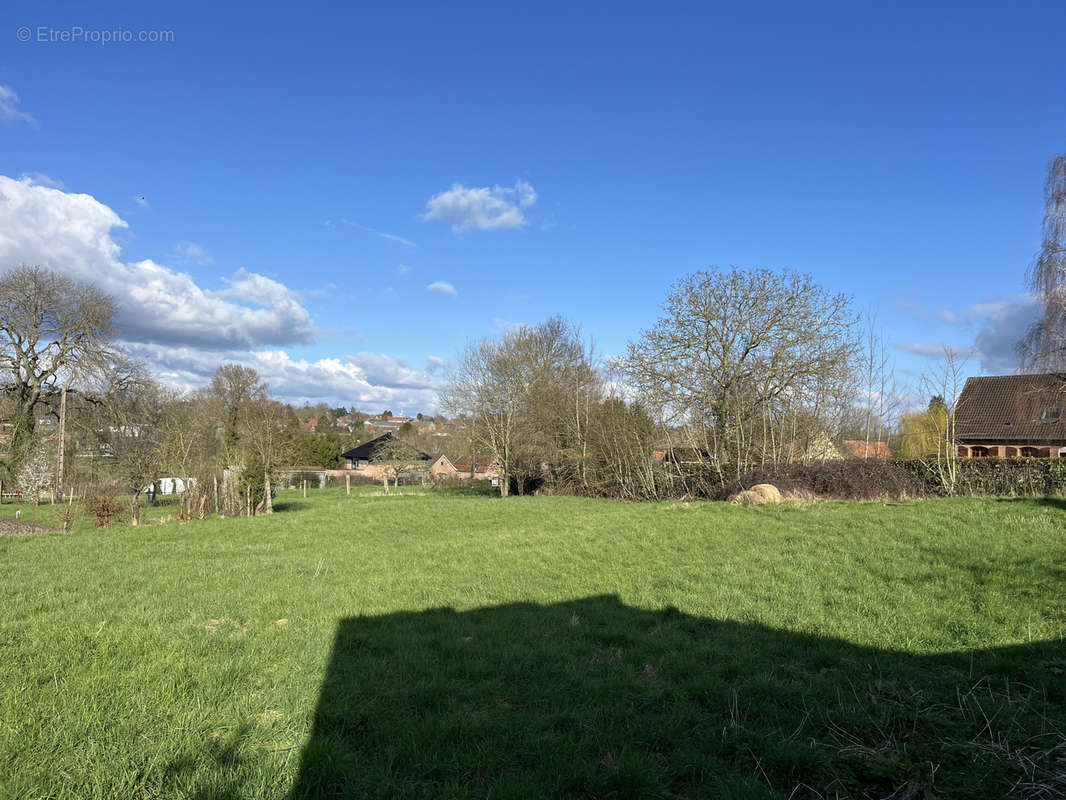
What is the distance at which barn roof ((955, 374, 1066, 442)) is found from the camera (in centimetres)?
2872

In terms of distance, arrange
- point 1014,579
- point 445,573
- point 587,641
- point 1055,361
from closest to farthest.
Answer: point 587,641 < point 1014,579 < point 445,573 < point 1055,361

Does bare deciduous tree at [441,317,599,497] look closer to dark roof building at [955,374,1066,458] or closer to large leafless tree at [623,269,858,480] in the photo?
large leafless tree at [623,269,858,480]

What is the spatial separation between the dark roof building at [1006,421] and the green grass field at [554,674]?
26.1 meters

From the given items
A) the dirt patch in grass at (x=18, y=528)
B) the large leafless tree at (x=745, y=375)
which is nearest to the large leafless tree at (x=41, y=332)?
the dirt patch in grass at (x=18, y=528)

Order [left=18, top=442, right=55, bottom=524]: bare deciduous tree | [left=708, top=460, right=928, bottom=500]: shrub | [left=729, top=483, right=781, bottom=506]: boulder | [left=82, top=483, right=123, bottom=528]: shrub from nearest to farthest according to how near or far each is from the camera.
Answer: [left=729, top=483, right=781, bottom=506]: boulder
[left=708, top=460, right=928, bottom=500]: shrub
[left=82, top=483, right=123, bottom=528]: shrub
[left=18, top=442, right=55, bottom=524]: bare deciduous tree

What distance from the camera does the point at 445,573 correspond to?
8.46 m

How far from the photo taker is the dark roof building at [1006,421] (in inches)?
1139

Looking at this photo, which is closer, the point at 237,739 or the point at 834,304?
the point at 237,739

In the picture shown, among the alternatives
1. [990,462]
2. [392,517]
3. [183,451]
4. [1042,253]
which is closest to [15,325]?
[183,451]

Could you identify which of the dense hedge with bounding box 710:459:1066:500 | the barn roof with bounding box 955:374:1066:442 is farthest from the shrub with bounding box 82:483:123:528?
the barn roof with bounding box 955:374:1066:442

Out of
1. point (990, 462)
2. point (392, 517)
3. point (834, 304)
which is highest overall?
point (834, 304)

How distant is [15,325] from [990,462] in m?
36.4

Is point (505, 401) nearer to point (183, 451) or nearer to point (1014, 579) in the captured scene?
point (183, 451)

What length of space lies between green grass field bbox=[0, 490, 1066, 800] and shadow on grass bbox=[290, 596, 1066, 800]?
0.02m
